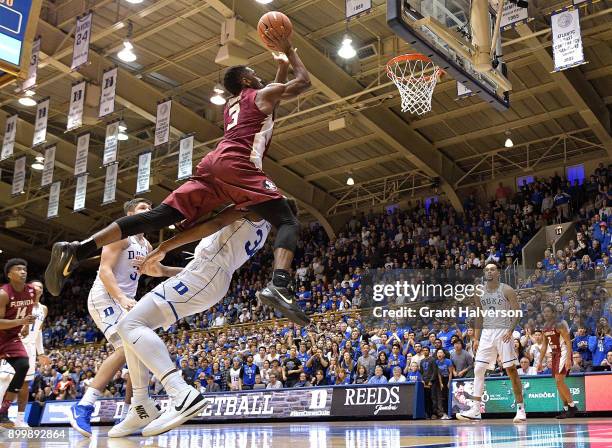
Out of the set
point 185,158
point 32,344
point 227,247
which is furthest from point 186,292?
point 185,158

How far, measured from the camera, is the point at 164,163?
2573cm

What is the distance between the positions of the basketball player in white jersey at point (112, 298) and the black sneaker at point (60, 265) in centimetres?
158

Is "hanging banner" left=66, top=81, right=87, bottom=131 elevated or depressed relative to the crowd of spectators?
elevated

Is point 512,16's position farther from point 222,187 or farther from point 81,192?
point 81,192

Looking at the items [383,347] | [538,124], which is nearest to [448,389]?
[383,347]

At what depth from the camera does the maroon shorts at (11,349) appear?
744 cm

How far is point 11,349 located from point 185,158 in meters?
11.8

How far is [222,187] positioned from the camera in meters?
4.02

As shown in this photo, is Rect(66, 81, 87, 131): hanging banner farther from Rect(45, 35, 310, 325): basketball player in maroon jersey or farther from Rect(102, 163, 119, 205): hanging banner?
Rect(45, 35, 310, 325): basketball player in maroon jersey

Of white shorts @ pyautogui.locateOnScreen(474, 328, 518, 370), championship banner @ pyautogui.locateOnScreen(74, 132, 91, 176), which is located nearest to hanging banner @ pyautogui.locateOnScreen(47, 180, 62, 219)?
championship banner @ pyautogui.locateOnScreen(74, 132, 91, 176)

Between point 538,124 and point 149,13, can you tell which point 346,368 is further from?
point 538,124

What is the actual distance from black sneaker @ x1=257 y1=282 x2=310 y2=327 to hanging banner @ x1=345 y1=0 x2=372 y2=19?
10.1m

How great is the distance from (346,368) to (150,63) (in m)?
11.1

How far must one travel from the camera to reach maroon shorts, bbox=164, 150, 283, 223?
3951mm
